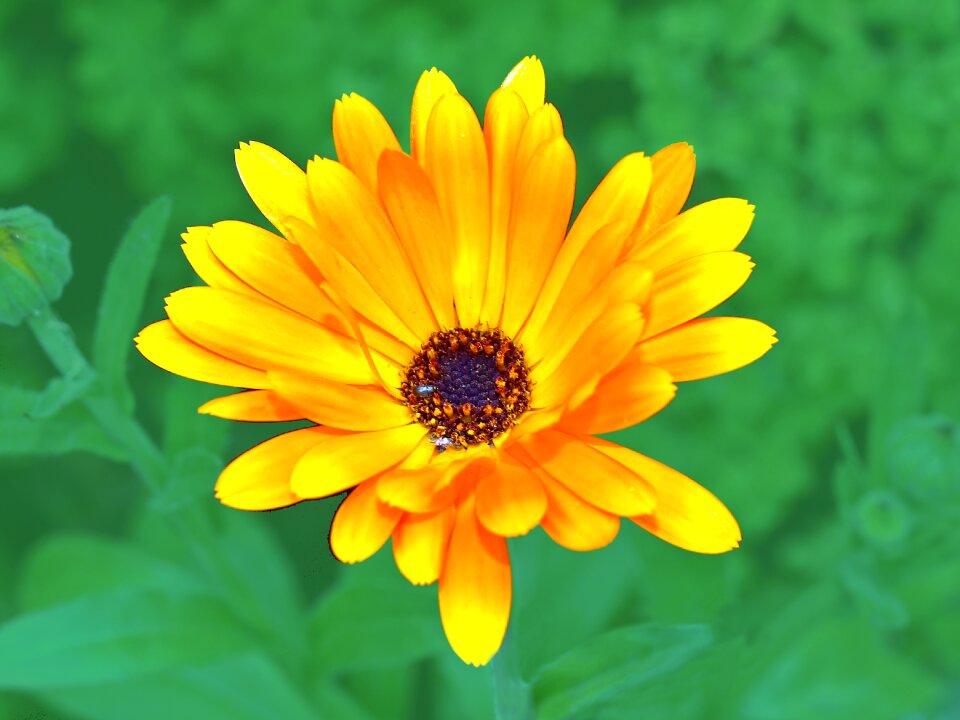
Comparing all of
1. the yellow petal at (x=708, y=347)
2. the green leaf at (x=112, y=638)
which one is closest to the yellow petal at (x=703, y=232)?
the yellow petal at (x=708, y=347)

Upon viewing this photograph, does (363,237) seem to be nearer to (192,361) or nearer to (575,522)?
(192,361)

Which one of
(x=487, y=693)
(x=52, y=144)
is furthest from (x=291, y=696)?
(x=52, y=144)

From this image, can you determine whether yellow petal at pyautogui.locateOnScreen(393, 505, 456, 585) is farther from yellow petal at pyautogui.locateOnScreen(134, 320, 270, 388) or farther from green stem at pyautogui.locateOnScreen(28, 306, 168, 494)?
green stem at pyautogui.locateOnScreen(28, 306, 168, 494)

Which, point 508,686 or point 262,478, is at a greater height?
point 262,478

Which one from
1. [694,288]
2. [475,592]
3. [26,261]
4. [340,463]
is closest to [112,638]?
[26,261]

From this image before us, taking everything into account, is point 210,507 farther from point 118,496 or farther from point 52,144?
point 52,144

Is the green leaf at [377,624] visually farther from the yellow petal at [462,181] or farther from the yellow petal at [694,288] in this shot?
the yellow petal at [694,288]

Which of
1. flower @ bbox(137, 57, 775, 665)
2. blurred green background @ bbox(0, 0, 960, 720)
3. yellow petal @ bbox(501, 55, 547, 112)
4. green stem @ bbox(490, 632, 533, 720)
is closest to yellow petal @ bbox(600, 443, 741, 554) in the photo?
flower @ bbox(137, 57, 775, 665)

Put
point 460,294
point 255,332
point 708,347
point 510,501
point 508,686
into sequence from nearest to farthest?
point 510,501, point 708,347, point 255,332, point 508,686, point 460,294
